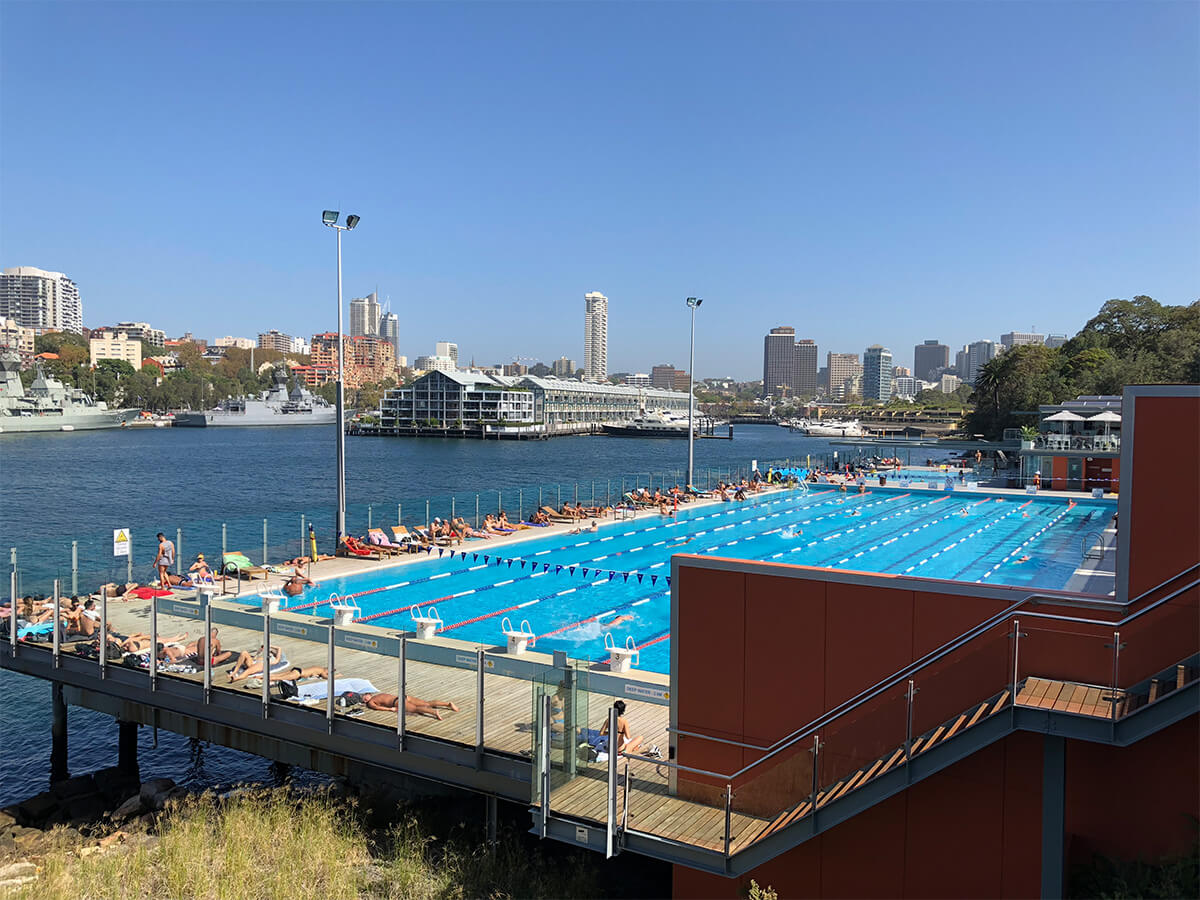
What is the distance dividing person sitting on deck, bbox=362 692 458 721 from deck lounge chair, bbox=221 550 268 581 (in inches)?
417

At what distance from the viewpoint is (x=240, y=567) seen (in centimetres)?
2011

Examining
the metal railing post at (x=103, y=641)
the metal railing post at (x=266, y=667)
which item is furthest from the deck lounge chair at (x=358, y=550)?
the metal railing post at (x=266, y=667)

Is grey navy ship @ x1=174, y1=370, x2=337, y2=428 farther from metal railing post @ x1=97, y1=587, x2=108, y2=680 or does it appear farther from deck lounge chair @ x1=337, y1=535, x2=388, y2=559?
metal railing post @ x1=97, y1=587, x2=108, y2=680

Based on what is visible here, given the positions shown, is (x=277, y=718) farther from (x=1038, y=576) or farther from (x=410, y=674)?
(x=1038, y=576)

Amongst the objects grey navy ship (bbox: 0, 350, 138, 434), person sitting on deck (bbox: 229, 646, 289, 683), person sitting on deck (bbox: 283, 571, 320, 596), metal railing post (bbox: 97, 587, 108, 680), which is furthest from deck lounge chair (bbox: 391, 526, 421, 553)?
grey navy ship (bbox: 0, 350, 138, 434)

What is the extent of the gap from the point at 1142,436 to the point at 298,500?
5160cm

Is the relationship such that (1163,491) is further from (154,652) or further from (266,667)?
(154,652)

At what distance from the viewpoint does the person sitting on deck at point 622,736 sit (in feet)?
27.2

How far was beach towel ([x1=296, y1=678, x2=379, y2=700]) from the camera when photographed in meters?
10.8

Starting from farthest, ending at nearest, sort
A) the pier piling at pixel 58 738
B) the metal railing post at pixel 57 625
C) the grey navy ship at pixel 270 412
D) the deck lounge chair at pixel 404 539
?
the grey navy ship at pixel 270 412 → the deck lounge chair at pixel 404 539 → the pier piling at pixel 58 738 → the metal railing post at pixel 57 625

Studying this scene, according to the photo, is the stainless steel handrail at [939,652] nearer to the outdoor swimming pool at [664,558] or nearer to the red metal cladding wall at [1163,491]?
the red metal cladding wall at [1163,491]

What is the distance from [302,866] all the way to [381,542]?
15.2 m

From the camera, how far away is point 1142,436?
7844mm

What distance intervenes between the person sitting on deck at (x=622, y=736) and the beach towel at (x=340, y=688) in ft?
11.5
